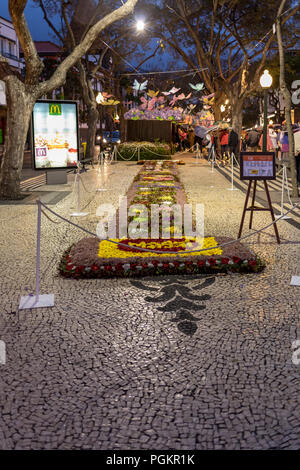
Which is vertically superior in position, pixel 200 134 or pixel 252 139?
pixel 200 134

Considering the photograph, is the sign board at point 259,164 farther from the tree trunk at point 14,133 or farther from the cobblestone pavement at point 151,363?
the tree trunk at point 14,133

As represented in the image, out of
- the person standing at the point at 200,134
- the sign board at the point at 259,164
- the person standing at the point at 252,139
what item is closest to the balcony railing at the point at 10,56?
the person standing at the point at 200,134

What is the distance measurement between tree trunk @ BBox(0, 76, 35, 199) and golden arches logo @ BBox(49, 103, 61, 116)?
3.54m

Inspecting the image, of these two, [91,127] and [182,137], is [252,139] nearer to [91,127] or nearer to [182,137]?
[91,127]

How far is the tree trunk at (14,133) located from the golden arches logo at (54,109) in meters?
3.54

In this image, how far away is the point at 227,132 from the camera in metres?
27.8

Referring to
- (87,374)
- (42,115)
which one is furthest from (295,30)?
(87,374)

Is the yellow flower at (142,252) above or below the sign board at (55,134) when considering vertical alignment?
below

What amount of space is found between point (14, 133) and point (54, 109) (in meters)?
4.06

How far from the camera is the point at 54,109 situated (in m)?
17.3

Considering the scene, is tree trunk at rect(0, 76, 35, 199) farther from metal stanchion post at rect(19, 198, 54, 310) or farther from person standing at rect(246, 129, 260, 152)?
person standing at rect(246, 129, 260, 152)

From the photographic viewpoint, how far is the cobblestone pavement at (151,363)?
11.0 feet

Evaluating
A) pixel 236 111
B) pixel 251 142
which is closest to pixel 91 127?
pixel 236 111

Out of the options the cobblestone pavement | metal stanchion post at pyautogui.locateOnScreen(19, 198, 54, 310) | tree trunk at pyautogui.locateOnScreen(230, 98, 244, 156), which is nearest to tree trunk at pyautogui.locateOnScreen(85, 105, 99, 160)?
tree trunk at pyautogui.locateOnScreen(230, 98, 244, 156)
